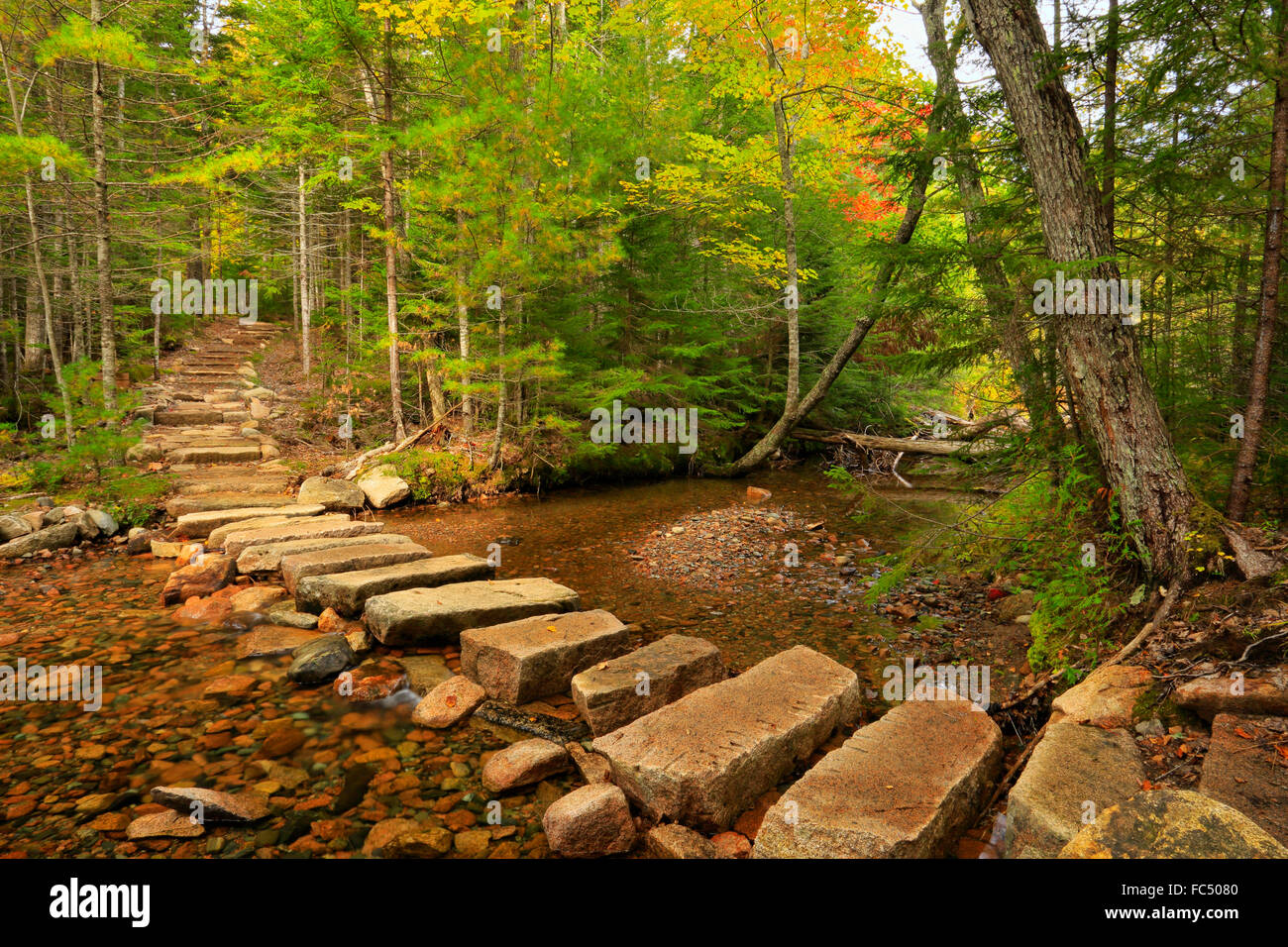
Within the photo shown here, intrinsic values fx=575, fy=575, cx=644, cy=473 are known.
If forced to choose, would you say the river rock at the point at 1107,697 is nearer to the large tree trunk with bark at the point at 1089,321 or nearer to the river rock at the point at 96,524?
the large tree trunk with bark at the point at 1089,321

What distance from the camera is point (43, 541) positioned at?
768cm

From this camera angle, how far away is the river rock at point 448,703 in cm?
425

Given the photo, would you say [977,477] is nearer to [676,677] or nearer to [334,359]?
[676,677]

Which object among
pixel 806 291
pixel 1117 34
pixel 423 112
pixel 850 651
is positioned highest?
pixel 423 112

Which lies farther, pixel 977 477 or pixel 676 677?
pixel 977 477

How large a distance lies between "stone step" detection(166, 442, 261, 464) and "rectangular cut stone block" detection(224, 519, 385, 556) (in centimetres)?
553

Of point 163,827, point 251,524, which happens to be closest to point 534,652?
point 163,827

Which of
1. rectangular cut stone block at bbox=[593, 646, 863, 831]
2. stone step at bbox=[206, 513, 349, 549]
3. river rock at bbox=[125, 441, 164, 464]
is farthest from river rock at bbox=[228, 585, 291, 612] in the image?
river rock at bbox=[125, 441, 164, 464]

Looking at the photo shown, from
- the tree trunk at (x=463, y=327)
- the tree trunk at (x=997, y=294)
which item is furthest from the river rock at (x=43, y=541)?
the tree trunk at (x=997, y=294)

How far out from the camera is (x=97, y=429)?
905 cm

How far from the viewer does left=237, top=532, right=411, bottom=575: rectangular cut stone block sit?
6.99 meters

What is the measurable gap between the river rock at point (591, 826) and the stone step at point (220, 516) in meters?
7.96
